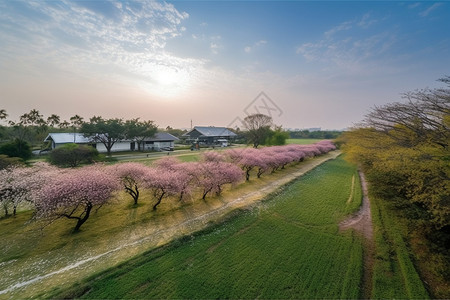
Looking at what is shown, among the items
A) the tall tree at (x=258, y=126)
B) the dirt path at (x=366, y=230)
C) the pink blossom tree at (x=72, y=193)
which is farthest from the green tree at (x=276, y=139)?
the pink blossom tree at (x=72, y=193)

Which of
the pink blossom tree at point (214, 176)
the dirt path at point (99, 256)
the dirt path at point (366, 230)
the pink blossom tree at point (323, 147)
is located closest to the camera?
the dirt path at point (99, 256)

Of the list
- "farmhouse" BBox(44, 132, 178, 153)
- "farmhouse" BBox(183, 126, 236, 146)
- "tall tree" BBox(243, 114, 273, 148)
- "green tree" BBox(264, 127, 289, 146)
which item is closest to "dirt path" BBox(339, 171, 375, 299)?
"green tree" BBox(264, 127, 289, 146)

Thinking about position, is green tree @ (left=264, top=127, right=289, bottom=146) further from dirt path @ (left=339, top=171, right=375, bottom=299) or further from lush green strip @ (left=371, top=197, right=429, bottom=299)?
lush green strip @ (left=371, top=197, right=429, bottom=299)

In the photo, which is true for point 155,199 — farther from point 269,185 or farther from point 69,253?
point 269,185

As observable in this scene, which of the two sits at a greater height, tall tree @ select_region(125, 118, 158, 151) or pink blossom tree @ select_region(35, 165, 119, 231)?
tall tree @ select_region(125, 118, 158, 151)

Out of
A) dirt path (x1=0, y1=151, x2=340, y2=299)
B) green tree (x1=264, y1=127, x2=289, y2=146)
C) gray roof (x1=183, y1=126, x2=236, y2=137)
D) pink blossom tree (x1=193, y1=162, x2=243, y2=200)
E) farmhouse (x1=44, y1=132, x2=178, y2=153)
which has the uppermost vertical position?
gray roof (x1=183, y1=126, x2=236, y2=137)

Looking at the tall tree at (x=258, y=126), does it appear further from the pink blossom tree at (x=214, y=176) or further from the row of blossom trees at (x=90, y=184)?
the row of blossom trees at (x=90, y=184)
